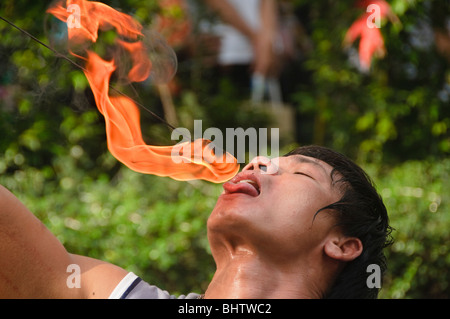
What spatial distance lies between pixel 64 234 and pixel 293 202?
204 centimetres

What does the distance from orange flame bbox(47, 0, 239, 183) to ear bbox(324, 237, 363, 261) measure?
0.59 m

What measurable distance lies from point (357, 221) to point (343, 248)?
0.11 m

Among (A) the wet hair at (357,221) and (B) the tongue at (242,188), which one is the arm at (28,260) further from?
(A) the wet hair at (357,221)

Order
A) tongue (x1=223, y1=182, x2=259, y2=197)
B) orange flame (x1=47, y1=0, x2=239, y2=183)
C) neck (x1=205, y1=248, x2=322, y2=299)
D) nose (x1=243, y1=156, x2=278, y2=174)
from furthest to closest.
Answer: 1. orange flame (x1=47, y1=0, x2=239, y2=183)
2. nose (x1=243, y1=156, x2=278, y2=174)
3. tongue (x1=223, y1=182, x2=259, y2=197)
4. neck (x1=205, y1=248, x2=322, y2=299)

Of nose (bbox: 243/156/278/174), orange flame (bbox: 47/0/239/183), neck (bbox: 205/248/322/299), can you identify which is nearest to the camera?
neck (bbox: 205/248/322/299)

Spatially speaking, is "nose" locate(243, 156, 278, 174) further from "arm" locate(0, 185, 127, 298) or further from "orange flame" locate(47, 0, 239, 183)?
"arm" locate(0, 185, 127, 298)

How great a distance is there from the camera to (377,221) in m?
2.08

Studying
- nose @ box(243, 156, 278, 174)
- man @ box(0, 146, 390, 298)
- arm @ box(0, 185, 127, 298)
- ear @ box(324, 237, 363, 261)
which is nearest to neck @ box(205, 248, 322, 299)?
man @ box(0, 146, 390, 298)

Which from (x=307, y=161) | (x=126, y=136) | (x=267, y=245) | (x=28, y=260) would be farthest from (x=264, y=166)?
(x=28, y=260)

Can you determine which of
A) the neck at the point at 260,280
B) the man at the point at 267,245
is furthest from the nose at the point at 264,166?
the neck at the point at 260,280

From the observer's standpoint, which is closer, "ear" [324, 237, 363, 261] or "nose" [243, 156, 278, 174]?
"ear" [324, 237, 363, 261]

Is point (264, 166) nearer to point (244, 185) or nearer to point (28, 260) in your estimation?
point (244, 185)

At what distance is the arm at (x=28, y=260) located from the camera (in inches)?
76.1

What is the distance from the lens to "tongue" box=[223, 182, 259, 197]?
1.98 m
